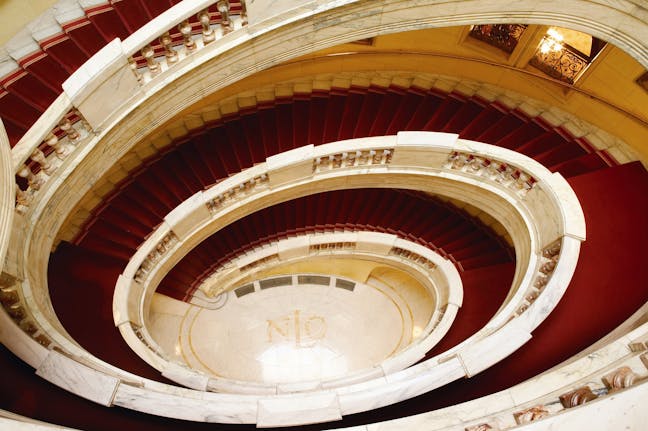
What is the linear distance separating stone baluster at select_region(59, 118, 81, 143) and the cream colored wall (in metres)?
2.03

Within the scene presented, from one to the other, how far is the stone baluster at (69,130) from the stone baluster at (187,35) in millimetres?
1550

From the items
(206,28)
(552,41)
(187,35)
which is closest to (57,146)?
(187,35)

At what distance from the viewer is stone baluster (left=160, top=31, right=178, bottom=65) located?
4.50 m

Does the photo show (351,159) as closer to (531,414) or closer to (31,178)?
(31,178)

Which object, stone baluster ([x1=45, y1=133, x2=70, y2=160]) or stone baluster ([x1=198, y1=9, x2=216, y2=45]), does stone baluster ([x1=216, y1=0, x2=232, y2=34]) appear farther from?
stone baluster ([x1=45, y1=133, x2=70, y2=160])

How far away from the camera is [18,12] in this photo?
211 inches

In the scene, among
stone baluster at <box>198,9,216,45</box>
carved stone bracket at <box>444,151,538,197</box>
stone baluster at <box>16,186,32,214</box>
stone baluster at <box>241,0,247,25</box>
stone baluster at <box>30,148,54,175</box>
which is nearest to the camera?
stone baluster at <box>30,148,54,175</box>

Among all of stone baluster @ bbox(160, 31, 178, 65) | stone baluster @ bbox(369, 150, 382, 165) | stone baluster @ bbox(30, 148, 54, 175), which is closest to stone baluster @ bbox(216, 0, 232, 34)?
stone baluster @ bbox(160, 31, 178, 65)

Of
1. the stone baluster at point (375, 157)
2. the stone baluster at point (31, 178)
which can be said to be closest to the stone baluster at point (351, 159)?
the stone baluster at point (375, 157)

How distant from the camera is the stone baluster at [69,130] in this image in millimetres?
4375

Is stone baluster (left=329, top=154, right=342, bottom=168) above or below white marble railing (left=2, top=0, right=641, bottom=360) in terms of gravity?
above

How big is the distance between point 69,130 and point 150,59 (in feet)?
3.88

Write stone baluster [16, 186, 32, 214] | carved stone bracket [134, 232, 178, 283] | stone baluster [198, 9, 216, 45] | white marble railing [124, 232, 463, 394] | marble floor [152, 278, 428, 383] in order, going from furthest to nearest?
marble floor [152, 278, 428, 383]
white marble railing [124, 232, 463, 394]
carved stone bracket [134, 232, 178, 283]
stone baluster [198, 9, 216, 45]
stone baluster [16, 186, 32, 214]

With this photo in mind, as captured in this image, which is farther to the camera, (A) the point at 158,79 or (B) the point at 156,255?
(B) the point at 156,255
